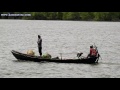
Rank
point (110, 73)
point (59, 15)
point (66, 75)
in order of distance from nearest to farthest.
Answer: point (66, 75) < point (110, 73) < point (59, 15)

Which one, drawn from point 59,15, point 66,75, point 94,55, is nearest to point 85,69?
point 94,55
